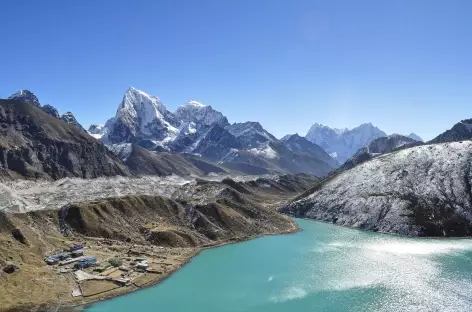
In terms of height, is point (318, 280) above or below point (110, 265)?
below

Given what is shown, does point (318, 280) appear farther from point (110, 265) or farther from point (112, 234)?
point (112, 234)

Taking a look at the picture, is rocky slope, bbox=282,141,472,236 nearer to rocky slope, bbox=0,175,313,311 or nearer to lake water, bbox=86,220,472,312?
lake water, bbox=86,220,472,312

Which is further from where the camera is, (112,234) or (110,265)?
(112,234)

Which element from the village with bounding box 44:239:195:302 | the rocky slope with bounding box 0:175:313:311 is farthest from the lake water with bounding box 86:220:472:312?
the rocky slope with bounding box 0:175:313:311

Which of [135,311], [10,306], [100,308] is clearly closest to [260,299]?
[135,311]

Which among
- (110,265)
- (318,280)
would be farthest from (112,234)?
(318,280)

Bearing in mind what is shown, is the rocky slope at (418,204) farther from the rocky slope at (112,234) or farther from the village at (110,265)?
the village at (110,265)
